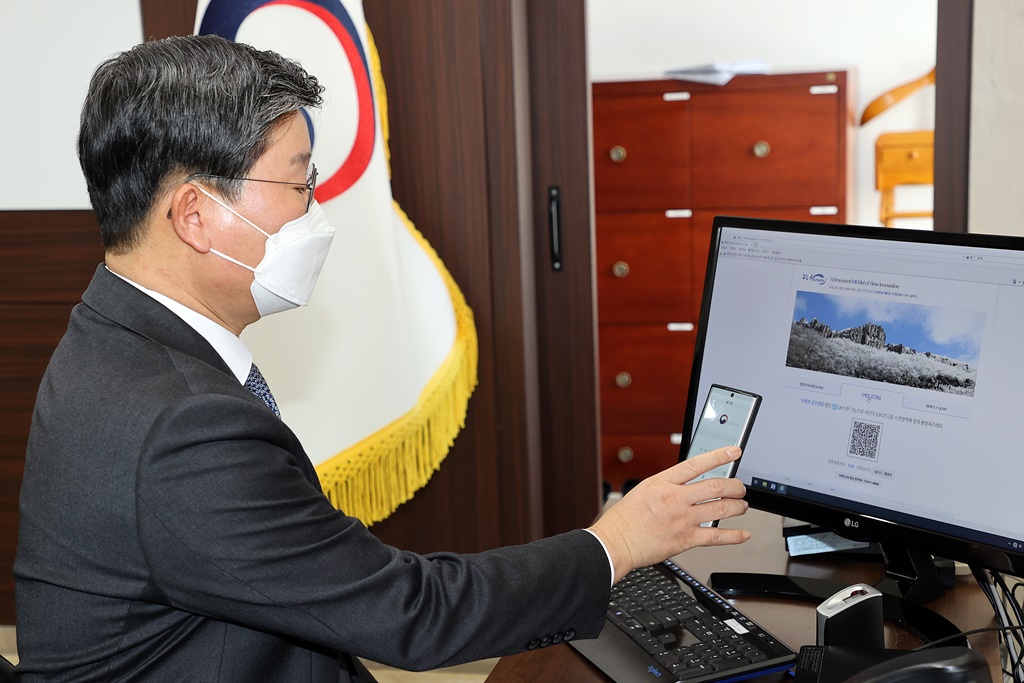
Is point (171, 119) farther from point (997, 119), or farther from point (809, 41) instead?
point (809, 41)

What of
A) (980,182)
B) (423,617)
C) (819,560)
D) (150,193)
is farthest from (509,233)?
(423,617)

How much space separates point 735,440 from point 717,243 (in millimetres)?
274

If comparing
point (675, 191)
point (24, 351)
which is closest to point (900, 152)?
point (675, 191)

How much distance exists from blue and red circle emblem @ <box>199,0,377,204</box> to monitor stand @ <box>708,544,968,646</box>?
1.19 meters

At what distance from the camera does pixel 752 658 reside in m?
1.00

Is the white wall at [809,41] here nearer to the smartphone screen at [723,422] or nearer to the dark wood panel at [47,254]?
the dark wood panel at [47,254]

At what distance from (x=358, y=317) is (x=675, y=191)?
1.53 meters

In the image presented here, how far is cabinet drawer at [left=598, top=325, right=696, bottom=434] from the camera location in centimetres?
337

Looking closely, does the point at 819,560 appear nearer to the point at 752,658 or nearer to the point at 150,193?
the point at 752,658

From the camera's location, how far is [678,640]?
105cm

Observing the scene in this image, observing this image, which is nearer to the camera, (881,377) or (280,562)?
(280,562)

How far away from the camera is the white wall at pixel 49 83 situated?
7.15ft

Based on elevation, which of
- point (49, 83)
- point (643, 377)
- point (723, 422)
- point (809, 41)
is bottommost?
point (643, 377)

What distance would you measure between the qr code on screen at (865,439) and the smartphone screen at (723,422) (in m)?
0.12
